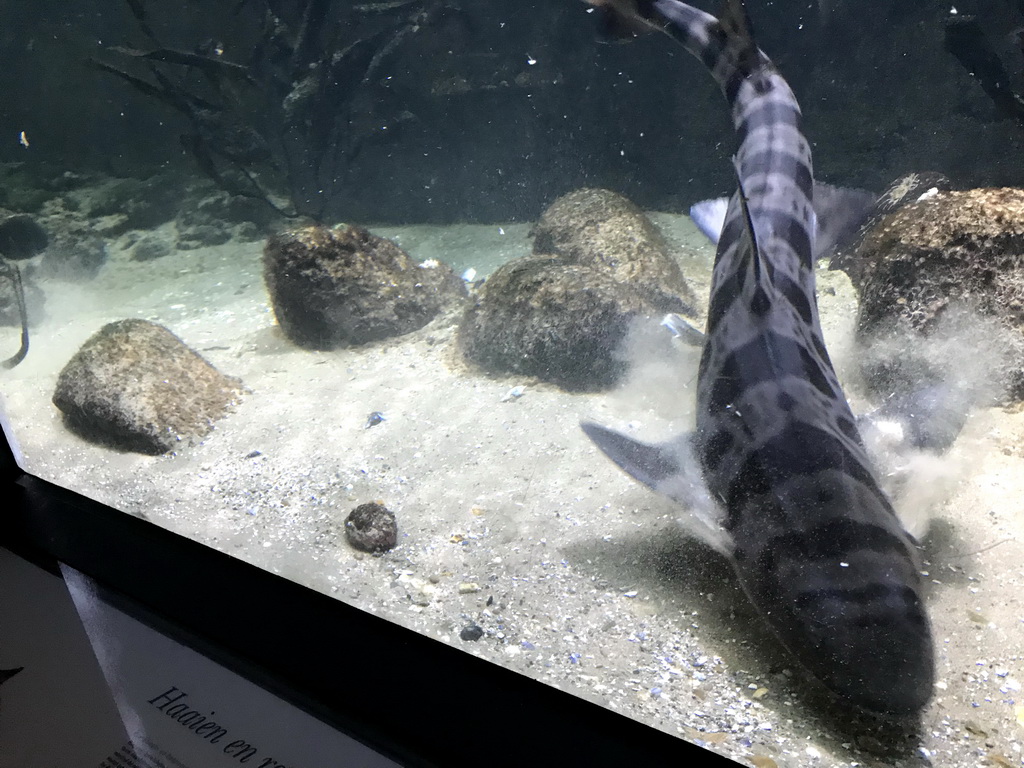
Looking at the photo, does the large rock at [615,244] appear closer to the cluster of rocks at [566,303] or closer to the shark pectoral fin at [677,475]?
the cluster of rocks at [566,303]

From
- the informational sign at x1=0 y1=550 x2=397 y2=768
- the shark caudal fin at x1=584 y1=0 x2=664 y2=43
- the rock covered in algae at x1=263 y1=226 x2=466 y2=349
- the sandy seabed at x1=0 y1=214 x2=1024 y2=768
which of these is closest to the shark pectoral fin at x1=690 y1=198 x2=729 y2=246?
the sandy seabed at x1=0 y1=214 x2=1024 y2=768

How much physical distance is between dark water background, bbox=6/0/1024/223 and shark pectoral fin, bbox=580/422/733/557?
511 cm

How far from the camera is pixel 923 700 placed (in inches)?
57.8

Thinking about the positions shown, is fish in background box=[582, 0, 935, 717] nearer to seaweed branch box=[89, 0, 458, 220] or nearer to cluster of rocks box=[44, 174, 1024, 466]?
cluster of rocks box=[44, 174, 1024, 466]

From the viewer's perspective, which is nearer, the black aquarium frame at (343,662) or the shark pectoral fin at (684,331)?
the black aquarium frame at (343,662)

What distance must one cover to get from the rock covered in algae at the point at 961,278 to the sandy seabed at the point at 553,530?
29cm

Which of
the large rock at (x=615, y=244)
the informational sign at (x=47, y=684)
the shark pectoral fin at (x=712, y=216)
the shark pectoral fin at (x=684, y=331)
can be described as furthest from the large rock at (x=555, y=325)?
the informational sign at (x=47, y=684)

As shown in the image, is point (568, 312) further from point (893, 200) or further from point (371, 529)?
point (893, 200)

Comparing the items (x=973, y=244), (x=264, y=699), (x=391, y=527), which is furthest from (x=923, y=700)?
(x=973, y=244)

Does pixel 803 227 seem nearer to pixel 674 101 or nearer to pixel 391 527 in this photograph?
pixel 391 527

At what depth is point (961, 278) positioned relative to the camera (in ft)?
10.4

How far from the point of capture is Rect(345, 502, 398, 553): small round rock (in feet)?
7.91

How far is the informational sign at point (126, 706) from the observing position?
1408mm

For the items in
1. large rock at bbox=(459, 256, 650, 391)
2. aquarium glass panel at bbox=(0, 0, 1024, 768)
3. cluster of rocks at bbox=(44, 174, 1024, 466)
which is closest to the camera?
aquarium glass panel at bbox=(0, 0, 1024, 768)
